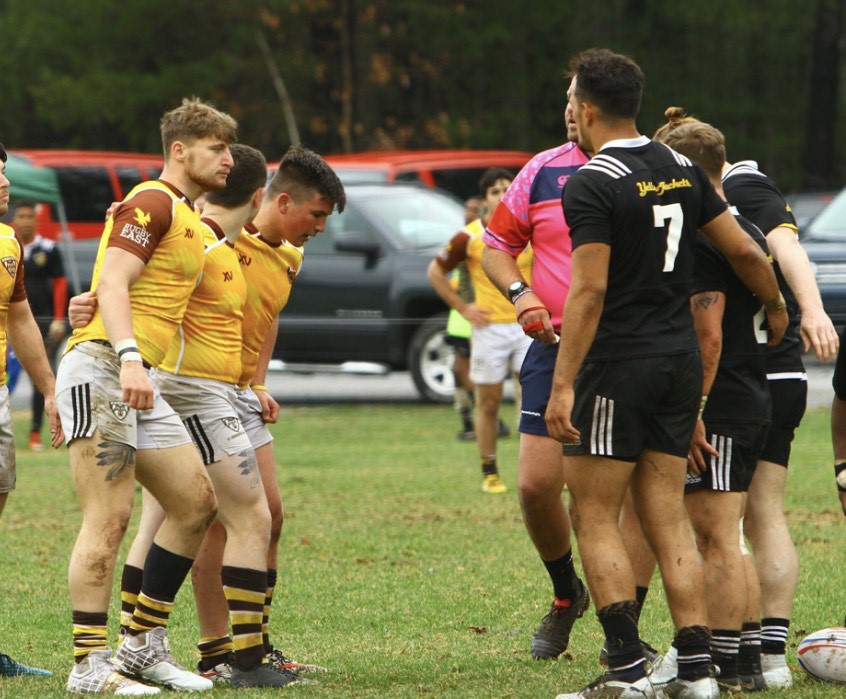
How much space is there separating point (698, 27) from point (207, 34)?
1067 cm

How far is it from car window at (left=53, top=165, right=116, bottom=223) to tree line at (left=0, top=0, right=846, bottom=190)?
10030mm

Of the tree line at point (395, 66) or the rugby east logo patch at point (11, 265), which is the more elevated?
the tree line at point (395, 66)

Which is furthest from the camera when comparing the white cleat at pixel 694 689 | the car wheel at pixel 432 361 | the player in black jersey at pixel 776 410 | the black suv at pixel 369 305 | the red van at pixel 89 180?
the red van at pixel 89 180

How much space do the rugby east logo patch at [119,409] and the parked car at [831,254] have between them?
8645 mm

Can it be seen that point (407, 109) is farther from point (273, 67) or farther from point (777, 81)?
Answer: point (777, 81)

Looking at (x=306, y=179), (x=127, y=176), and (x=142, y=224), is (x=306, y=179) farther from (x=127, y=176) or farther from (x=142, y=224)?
(x=127, y=176)

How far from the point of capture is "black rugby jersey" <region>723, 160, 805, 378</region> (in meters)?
5.62

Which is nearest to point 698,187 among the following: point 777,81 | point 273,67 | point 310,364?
point 310,364

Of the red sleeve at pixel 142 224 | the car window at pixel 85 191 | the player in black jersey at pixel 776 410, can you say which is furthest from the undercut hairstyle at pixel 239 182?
the car window at pixel 85 191

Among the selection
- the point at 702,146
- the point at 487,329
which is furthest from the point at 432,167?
the point at 702,146

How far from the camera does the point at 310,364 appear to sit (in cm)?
1648

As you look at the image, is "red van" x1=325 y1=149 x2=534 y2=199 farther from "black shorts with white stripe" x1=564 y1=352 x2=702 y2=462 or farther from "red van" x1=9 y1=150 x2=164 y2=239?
"black shorts with white stripe" x1=564 y1=352 x2=702 y2=462

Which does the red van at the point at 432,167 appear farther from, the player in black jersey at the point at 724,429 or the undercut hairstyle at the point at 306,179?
the player in black jersey at the point at 724,429

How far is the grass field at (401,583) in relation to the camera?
570 centimetres
